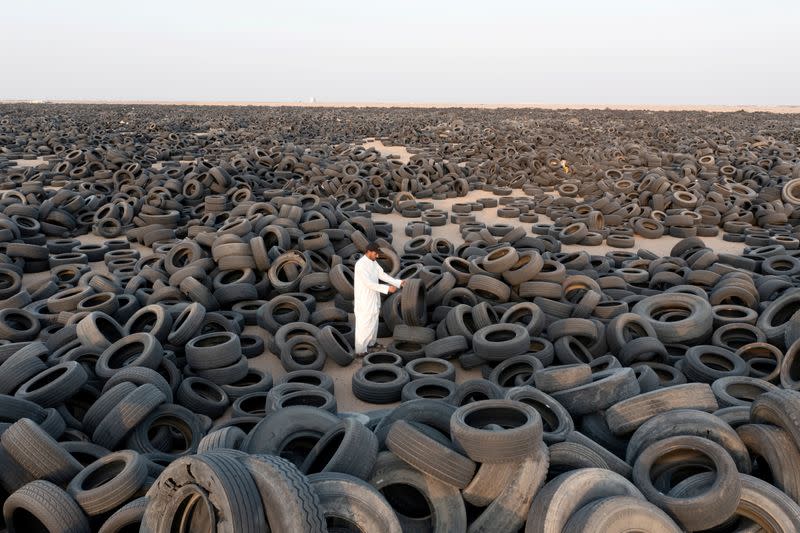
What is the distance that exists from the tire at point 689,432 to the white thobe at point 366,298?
444cm

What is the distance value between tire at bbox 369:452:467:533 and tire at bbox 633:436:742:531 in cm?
159

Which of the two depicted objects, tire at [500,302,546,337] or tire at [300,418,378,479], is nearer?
tire at [300,418,378,479]

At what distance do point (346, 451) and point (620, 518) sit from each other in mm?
2159

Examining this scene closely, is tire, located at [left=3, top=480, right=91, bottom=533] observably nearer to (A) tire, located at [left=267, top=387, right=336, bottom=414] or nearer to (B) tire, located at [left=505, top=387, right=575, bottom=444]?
(A) tire, located at [left=267, top=387, right=336, bottom=414]

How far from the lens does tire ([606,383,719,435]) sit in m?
5.29

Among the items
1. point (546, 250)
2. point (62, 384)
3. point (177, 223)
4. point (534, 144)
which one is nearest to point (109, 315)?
point (62, 384)

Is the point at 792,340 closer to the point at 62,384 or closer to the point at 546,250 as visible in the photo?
the point at 546,250

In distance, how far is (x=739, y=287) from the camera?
9.13 m

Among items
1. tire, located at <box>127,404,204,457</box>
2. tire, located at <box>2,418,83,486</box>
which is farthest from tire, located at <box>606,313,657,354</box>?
tire, located at <box>2,418,83,486</box>

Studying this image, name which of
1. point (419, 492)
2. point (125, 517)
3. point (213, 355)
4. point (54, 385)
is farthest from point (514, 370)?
point (54, 385)

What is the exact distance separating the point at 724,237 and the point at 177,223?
16277 millimetres

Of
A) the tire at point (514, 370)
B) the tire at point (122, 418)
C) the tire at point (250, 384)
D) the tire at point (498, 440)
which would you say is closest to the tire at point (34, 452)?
the tire at point (122, 418)

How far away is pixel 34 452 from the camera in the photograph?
15.6 feet

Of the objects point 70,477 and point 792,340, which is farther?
point 792,340
